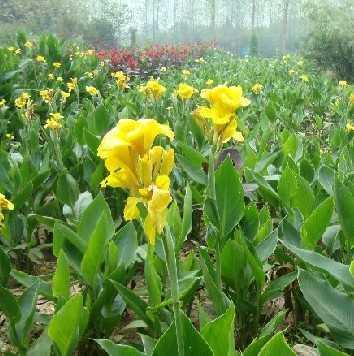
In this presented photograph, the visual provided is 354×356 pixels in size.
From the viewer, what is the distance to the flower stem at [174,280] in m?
0.93

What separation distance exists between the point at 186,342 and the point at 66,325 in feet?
1.58

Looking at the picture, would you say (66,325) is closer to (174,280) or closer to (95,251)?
(95,251)

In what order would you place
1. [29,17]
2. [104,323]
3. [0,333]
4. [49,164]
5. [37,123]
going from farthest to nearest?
[29,17] → [37,123] → [49,164] → [0,333] → [104,323]

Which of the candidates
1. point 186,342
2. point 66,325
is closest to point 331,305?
point 186,342

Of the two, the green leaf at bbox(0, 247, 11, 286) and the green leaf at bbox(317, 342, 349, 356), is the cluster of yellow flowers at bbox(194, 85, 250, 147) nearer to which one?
the green leaf at bbox(317, 342, 349, 356)

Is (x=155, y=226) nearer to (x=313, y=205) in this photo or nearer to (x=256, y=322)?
(x=256, y=322)

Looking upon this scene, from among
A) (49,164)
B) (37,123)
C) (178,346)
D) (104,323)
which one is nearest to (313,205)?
(104,323)

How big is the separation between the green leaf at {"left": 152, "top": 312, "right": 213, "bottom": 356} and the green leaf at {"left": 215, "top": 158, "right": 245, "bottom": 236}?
0.73 m

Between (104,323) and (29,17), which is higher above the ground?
(104,323)

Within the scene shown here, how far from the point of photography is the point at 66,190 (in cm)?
234

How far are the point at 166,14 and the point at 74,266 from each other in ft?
211

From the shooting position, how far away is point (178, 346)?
1.00m

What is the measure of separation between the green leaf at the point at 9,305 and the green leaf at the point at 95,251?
0.75 ft

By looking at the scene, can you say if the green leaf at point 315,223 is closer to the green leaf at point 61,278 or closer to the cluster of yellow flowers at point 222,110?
the cluster of yellow flowers at point 222,110
